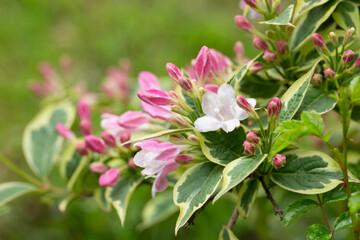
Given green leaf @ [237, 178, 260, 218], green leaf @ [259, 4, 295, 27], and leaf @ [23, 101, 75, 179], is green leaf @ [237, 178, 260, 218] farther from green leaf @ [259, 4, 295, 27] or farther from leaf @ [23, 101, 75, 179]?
leaf @ [23, 101, 75, 179]

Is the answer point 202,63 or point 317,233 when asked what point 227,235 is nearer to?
point 317,233

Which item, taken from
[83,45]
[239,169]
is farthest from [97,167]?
[83,45]

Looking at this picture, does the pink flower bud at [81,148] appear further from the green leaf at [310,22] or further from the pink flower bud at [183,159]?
the green leaf at [310,22]

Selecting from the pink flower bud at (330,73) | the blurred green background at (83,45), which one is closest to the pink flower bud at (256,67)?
the pink flower bud at (330,73)

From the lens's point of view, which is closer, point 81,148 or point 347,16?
point 347,16

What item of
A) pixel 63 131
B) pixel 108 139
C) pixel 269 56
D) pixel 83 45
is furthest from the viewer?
pixel 83 45

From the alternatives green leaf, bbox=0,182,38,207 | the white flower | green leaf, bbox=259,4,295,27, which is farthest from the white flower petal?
green leaf, bbox=0,182,38,207

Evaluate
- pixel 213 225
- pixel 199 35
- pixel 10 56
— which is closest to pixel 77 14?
pixel 10 56
